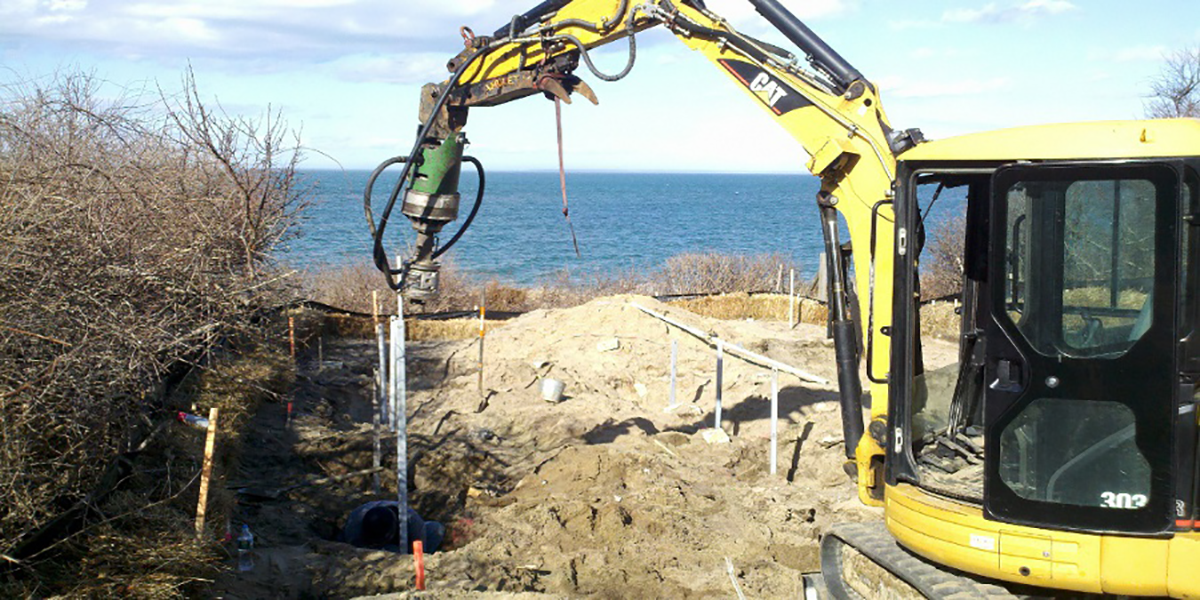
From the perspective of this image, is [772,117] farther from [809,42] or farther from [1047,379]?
[1047,379]

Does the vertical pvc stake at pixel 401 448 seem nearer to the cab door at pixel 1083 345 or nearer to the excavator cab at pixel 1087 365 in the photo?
the excavator cab at pixel 1087 365

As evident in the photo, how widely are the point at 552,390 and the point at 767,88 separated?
806cm

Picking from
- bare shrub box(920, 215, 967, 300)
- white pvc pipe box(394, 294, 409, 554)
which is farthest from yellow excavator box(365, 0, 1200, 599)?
bare shrub box(920, 215, 967, 300)

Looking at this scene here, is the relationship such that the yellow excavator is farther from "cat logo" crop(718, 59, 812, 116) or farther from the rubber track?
"cat logo" crop(718, 59, 812, 116)

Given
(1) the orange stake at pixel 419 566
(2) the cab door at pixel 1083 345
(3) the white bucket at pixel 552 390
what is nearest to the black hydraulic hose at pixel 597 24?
(2) the cab door at pixel 1083 345

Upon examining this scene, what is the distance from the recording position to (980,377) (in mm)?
6168

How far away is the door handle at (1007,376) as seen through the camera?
4.80m

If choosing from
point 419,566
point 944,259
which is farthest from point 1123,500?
point 944,259

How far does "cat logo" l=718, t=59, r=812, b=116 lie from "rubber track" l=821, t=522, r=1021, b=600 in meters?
2.67

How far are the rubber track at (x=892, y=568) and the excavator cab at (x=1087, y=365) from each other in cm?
22

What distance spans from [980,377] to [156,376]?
16.9 feet

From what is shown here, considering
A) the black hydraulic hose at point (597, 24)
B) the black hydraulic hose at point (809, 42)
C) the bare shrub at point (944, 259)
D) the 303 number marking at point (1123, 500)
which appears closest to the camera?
the 303 number marking at point (1123, 500)

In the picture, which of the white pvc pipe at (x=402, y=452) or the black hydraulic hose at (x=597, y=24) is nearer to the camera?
the black hydraulic hose at (x=597, y=24)

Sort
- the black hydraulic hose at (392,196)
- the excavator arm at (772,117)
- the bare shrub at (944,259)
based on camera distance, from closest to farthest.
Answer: the excavator arm at (772,117), the black hydraulic hose at (392,196), the bare shrub at (944,259)
